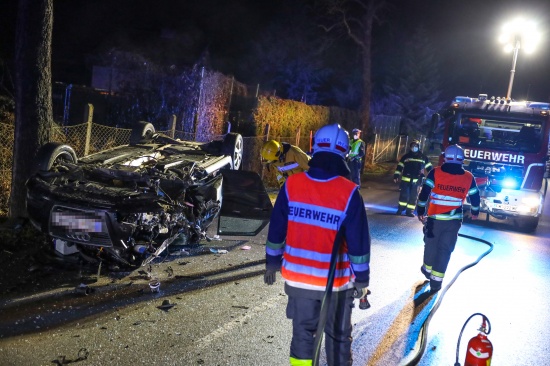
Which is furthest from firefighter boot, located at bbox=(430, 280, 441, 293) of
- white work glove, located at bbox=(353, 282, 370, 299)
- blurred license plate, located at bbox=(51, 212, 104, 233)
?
blurred license plate, located at bbox=(51, 212, 104, 233)

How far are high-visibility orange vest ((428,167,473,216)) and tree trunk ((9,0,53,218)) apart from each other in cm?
558

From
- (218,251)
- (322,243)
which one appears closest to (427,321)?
(322,243)

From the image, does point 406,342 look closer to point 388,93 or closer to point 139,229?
point 139,229

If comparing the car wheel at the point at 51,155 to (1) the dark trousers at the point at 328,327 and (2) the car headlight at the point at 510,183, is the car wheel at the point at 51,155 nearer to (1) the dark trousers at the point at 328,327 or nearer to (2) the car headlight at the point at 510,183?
(1) the dark trousers at the point at 328,327

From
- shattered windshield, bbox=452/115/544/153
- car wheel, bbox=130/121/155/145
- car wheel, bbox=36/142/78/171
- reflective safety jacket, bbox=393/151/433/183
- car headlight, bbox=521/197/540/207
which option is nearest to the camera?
car wheel, bbox=36/142/78/171

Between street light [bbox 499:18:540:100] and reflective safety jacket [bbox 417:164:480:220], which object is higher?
street light [bbox 499:18:540:100]

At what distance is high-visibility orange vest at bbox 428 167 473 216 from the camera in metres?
6.58

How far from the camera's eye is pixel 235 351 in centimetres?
447


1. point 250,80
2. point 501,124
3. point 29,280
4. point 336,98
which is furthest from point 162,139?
point 336,98

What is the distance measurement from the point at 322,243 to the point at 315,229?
11cm

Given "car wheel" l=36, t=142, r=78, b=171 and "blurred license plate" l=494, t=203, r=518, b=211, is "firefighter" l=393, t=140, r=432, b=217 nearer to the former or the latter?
"blurred license plate" l=494, t=203, r=518, b=211

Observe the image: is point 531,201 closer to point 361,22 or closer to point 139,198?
point 139,198

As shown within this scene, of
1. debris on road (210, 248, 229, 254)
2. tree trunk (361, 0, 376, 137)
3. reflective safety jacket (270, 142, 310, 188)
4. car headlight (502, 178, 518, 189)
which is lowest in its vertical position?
debris on road (210, 248, 229, 254)

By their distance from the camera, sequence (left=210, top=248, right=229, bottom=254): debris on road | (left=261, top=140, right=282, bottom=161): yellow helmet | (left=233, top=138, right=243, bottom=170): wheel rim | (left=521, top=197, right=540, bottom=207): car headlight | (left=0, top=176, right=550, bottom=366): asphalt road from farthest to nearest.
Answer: (left=521, top=197, right=540, bottom=207): car headlight, (left=233, top=138, right=243, bottom=170): wheel rim, (left=210, top=248, right=229, bottom=254): debris on road, (left=261, top=140, right=282, bottom=161): yellow helmet, (left=0, top=176, right=550, bottom=366): asphalt road
